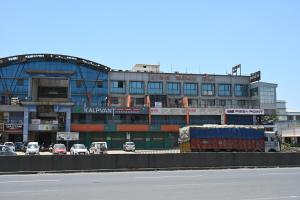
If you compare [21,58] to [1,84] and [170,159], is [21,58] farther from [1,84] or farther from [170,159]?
[170,159]

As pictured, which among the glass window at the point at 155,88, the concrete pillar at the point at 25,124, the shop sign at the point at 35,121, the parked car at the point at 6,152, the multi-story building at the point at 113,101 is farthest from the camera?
the glass window at the point at 155,88

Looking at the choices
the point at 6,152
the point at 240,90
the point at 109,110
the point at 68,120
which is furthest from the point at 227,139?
the point at 240,90

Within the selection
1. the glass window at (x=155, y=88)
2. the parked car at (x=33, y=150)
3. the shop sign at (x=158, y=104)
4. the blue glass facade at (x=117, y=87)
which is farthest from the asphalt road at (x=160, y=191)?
the glass window at (x=155, y=88)

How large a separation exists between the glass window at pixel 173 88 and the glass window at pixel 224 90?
31.4ft

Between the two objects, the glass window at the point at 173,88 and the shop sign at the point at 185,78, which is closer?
the glass window at the point at 173,88

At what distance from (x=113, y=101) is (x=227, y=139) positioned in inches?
1658

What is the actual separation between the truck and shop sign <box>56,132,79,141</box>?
26.0 m

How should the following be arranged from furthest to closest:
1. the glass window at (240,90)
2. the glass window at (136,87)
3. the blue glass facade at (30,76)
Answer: the glass window at (240,90) < the glass window at (136,87) < the blue glass facade at (30,76)

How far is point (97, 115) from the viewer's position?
81125 millimetres

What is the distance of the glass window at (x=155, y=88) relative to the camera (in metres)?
89.6

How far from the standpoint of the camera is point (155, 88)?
3538 inches

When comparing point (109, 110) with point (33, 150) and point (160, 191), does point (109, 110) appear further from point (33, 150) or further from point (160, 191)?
point (160, 191)

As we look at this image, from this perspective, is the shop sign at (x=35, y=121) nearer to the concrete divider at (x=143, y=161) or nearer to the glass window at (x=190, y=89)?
the glass window at (x=190, y=89)

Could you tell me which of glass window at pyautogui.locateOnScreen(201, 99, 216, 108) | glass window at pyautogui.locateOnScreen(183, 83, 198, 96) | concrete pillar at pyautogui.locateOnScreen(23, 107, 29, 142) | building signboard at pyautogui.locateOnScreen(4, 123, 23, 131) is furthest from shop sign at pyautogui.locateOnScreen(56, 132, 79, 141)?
glass window at pyautogui.locateOnScreen(201, 99, 216, 108)
